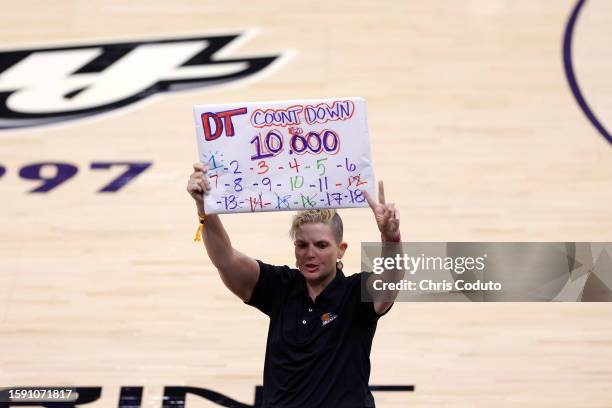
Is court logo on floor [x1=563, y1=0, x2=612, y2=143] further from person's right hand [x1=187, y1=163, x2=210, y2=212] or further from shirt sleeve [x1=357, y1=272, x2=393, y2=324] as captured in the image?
person's right hand [x1=187, y1=163, x2=210, y2=212]

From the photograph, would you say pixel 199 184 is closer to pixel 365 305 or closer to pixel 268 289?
pixel 268 289

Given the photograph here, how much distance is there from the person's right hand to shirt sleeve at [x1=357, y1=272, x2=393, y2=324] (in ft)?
1.97

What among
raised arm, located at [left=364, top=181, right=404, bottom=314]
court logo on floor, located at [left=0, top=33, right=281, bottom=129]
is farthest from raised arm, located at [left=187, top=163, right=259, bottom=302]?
court logo on floor, located at [left=0, top=33, right=281, bottom=129]

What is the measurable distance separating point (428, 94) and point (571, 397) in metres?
2.45

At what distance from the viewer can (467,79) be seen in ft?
21.9

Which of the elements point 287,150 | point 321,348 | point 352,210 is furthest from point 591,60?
point 321,348

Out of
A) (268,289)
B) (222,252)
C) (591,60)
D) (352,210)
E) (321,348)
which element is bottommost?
(321,348)

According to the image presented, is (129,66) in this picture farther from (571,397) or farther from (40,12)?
(571,397)

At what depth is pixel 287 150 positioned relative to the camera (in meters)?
3.37

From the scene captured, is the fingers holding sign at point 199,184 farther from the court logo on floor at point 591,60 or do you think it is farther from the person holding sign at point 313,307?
the court logo on floor at point 591,60

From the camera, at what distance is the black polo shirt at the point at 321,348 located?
3.05 metres

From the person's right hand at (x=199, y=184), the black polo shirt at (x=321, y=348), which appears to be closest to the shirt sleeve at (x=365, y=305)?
the black polo shirt at (x=321, y=348)

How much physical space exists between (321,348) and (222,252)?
0.48m

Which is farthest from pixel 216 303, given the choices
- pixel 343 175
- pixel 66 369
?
pixel 343 175
